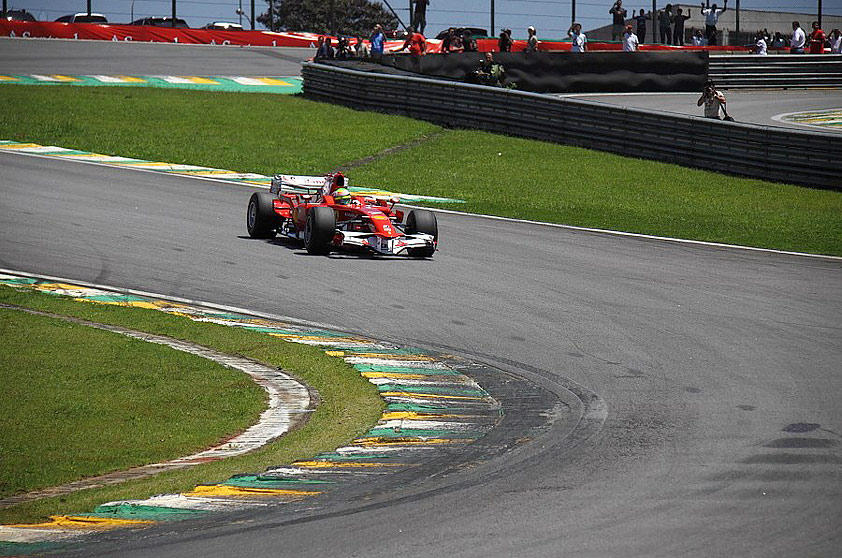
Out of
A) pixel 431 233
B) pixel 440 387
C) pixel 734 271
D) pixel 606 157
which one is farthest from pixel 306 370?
pixel 606 157

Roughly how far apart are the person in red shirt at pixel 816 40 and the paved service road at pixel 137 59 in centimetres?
1760

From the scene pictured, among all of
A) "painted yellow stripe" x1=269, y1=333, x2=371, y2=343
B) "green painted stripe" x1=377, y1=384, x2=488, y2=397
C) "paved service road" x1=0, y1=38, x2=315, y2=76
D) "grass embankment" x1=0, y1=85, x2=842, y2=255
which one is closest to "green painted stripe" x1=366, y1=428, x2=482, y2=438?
"green painted stripe" x1=377, y1=384, x2=488, y2=397

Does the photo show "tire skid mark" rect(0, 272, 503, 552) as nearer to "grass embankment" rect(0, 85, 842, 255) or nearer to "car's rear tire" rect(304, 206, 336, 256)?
"car's rear tire" rect(304, 206, 336, 256)

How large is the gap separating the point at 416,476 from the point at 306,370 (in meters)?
2.96

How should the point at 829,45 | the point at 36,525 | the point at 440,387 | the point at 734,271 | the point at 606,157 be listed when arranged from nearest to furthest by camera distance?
the point at 36,525 → the point at 440,387 → the point at 734,271 → the point at 606,157 → the point at 829,45

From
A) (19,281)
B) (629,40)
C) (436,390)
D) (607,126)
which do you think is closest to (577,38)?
(629,40)

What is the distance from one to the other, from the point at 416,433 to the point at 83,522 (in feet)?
7.96

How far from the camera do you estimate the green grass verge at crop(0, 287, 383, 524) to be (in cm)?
598

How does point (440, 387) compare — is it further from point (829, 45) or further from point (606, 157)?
point (829, 45)

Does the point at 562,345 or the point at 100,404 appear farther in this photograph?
the point at 562,345

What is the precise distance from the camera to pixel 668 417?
300 inches

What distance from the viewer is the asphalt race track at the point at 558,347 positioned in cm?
538

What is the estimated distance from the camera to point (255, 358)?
9516 millimetres

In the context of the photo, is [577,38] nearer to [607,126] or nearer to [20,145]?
[607,126]
